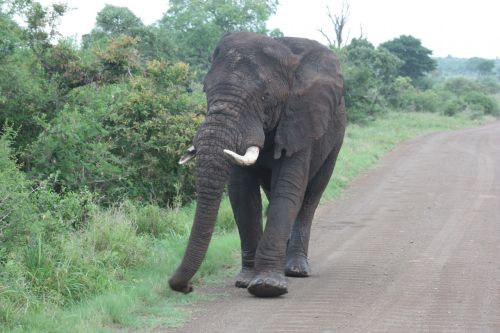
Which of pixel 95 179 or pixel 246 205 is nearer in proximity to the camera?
pixel 246 205

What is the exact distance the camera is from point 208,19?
40719 mm

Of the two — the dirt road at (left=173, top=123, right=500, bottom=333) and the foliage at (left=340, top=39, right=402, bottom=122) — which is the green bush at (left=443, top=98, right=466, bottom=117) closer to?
the foliage at (left=340, top=39, right=402, bottom=122)

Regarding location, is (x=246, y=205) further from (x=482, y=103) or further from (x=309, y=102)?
(x=482, y=103)

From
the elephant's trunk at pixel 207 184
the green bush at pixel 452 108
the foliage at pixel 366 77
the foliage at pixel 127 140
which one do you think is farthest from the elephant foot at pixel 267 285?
the green bush at pixel 452 108

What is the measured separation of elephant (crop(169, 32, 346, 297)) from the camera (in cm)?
699

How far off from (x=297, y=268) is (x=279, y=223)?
3.16ft

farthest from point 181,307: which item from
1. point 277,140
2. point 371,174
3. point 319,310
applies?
point 371,174

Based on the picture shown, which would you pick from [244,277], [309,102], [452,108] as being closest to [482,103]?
[452,108]

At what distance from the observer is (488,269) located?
8.48 metres

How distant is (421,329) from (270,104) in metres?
2.49

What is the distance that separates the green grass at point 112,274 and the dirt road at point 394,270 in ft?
1.47

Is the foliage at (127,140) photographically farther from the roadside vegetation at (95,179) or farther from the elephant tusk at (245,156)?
the elephant tusk at (245,156)

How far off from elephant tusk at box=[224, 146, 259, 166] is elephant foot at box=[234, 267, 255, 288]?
134 cm

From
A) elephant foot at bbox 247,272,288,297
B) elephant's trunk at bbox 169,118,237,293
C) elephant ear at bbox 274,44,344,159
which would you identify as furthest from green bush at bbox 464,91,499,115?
elephant's trunk at bbox 169,118,237,293
